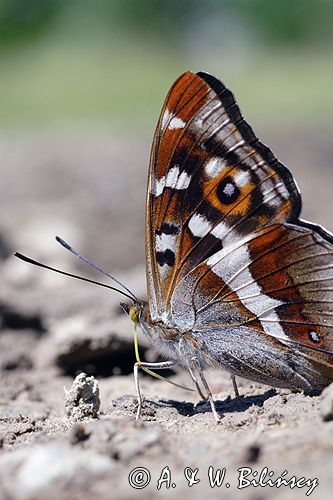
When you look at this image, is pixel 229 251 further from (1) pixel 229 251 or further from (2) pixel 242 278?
(2) pixel 242 278

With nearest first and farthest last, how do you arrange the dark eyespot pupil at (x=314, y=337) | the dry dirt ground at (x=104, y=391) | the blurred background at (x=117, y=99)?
the dry dirt ground at (x=104, y=391) → the dark eyespot pupil at (x=314, y=337) → the blurred background at (x=117, y=99)

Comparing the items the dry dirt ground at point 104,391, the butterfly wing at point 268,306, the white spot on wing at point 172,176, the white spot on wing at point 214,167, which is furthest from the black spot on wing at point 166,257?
the dry dirt ground at point 104,391

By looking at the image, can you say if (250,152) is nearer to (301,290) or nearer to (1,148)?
(301,290)

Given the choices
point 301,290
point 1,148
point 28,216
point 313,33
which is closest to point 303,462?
point 301,290

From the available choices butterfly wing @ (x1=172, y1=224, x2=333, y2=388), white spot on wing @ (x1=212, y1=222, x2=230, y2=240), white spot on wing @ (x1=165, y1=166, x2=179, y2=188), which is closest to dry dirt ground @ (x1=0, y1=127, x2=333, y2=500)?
butterfly wing @ (x1=172, y1=224, x2=333, y2=388)

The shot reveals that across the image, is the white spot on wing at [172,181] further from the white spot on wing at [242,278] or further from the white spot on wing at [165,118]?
the white spot on wing at [242,278]

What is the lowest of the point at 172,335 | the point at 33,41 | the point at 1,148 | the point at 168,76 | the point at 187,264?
the point at 172,335

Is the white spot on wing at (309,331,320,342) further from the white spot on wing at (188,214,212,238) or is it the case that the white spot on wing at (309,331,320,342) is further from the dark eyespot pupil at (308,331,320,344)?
the white spot on wing at (188,214,212,238)

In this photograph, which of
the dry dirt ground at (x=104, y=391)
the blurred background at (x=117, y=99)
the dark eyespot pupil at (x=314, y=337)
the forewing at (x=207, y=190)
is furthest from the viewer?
the blurred background at (x=117, y=99)
